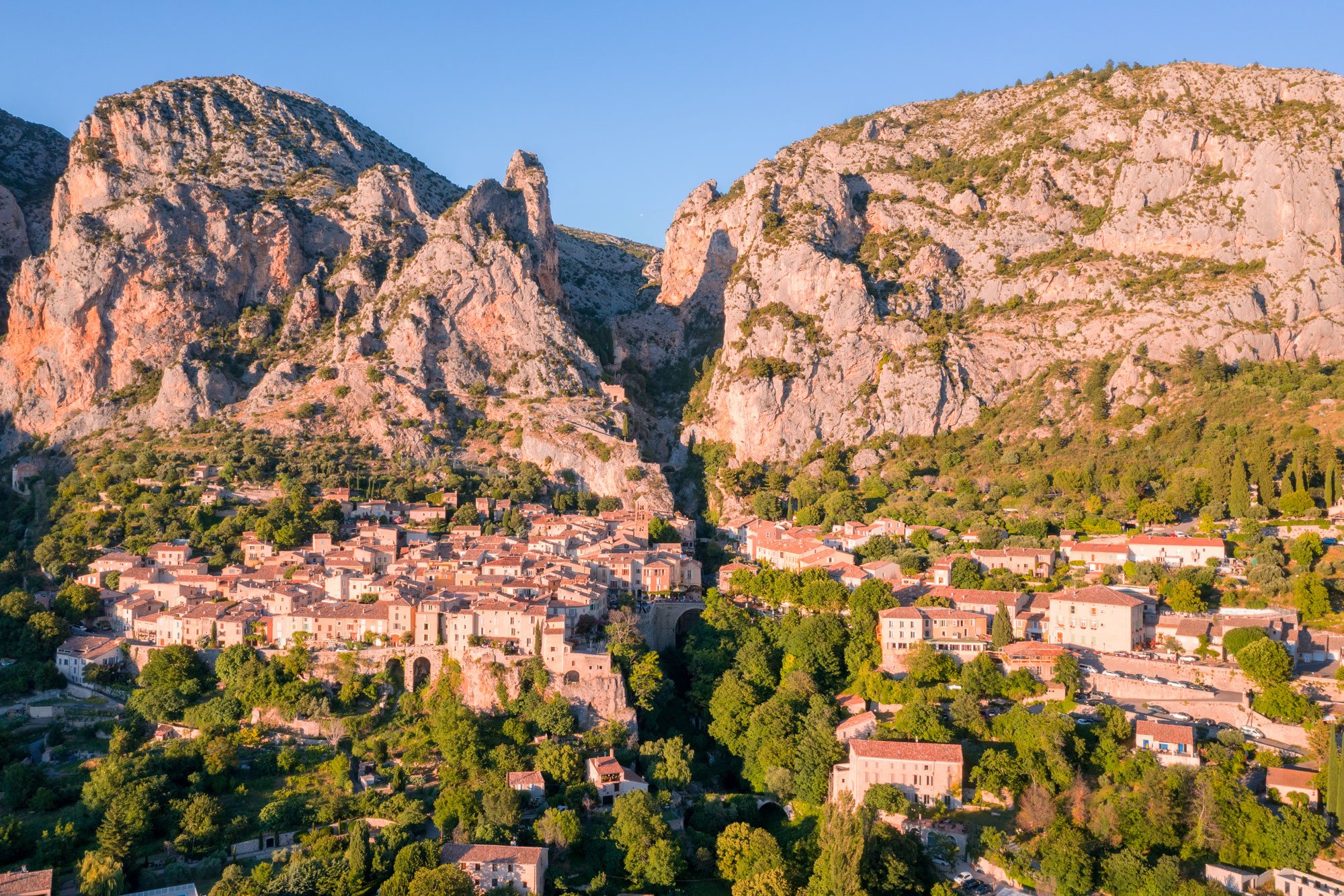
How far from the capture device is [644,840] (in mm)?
36781

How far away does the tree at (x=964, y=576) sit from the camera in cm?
5291

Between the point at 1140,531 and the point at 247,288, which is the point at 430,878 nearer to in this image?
the point at 1140,531

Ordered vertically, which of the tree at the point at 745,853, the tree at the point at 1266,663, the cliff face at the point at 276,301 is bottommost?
the tree at the point at 745,853

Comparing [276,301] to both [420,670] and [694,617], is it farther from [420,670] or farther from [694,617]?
[420,670]

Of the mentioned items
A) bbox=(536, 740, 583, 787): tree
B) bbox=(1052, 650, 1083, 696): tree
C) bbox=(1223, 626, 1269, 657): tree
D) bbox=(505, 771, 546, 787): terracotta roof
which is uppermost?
bbox=(1223, 626, 1269, 657): tree

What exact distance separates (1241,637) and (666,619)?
25799 millimetres

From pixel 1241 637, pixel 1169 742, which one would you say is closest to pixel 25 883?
pixel 1169 742

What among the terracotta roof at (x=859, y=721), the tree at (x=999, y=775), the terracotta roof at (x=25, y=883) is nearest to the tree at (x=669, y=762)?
the terracotta roof at (x=859, y=721)

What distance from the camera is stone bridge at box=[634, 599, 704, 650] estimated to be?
52.8 metres

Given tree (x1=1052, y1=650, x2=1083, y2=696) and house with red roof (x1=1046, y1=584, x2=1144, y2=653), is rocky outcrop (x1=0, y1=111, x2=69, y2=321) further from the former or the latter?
tree (x1=1052, y1=650, x2=1083, y2=696)

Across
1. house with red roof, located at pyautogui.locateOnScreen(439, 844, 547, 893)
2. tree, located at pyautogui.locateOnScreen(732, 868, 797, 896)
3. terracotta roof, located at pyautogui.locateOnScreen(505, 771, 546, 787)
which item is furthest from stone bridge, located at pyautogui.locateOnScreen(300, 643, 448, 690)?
tree, located at pyautogui.locateOnScreen(732, 868, 797, 896)

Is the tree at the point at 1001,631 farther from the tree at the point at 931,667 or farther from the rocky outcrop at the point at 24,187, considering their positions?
the rocky outcrop at the point at 24,187

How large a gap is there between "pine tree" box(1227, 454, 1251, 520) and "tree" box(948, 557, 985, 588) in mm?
15290

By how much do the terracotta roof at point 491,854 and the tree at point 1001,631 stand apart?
70.0ft
